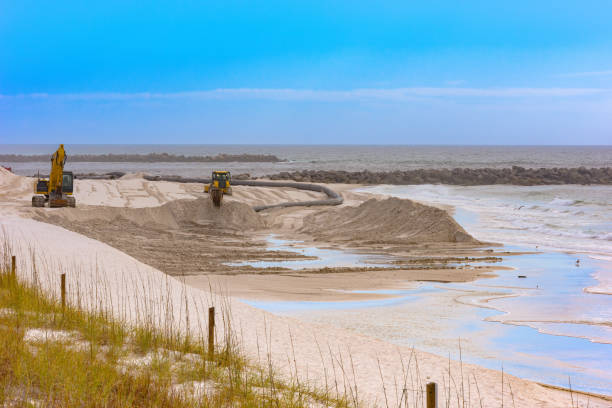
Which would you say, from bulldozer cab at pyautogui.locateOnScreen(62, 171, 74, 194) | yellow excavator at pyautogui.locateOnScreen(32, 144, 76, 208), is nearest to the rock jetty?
bulldozer cab at pyautogui.locateOnScreen(62, 171, 74, 194)

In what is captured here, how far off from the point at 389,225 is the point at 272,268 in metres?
8.06

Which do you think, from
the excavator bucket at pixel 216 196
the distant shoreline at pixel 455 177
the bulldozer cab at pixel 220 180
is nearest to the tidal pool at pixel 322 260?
the excavator bucket at pixel 216 196

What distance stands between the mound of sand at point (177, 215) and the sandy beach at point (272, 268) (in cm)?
6

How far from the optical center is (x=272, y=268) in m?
15.8

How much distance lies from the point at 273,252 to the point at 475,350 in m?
9.95

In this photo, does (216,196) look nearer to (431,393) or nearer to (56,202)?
(56,202)

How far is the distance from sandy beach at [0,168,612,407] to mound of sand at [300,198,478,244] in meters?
0.06

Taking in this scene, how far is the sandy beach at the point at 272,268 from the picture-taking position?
25.5 ft

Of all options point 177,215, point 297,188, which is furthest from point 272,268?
point 297,188

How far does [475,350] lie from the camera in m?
9.06

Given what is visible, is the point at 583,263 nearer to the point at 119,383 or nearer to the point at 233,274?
the point at 233,274

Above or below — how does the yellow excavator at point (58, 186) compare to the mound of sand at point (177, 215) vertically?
above

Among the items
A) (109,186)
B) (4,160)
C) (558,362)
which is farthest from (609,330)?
(4,160)

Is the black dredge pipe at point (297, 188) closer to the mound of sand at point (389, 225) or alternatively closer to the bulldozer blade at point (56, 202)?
the mound of sand at point (389, 225)
